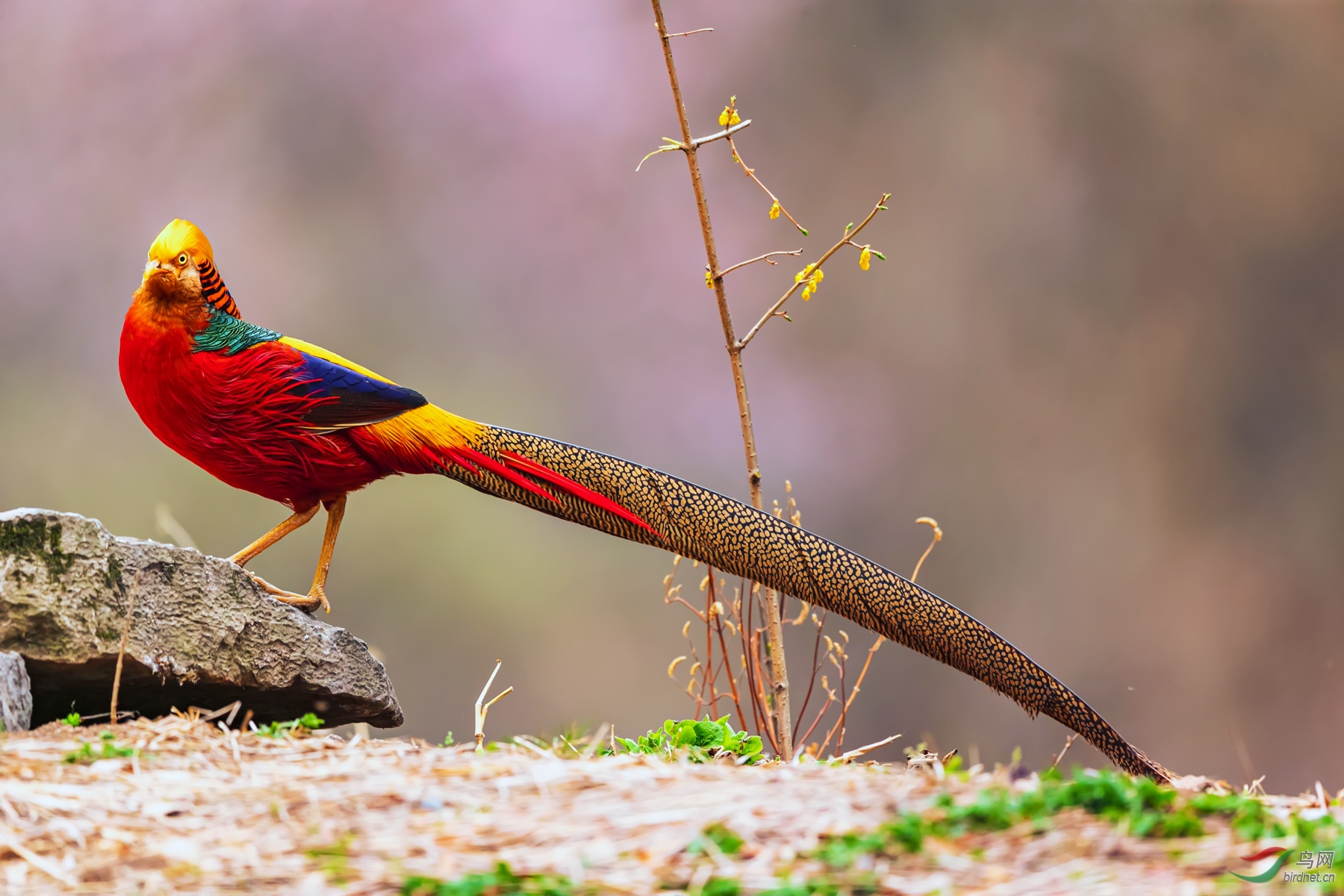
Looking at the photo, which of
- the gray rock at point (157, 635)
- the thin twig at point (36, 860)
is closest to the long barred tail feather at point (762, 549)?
the gray rock at point (157, 635)

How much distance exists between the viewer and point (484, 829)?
168cm

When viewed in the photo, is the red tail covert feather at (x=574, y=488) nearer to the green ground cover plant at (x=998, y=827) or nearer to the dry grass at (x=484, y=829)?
the dry grass at (x=484, y=829)

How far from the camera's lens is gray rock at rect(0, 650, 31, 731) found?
7.97 feet

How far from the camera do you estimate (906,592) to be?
2906 mm

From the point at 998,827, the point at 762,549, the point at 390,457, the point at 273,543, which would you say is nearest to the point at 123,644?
the point at 273,543

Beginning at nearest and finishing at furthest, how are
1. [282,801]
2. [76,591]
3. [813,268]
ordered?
[282,801] → [76,591] → [813,268]

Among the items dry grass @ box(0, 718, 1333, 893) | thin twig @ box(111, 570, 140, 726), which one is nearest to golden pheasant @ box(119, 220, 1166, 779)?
thin twig @ box(111, 570, 140, 726)

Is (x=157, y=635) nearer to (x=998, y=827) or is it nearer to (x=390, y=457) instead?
→ (x=390, y=457)

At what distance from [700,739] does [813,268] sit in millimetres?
1557

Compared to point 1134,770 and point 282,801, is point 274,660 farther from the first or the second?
point 1134,770

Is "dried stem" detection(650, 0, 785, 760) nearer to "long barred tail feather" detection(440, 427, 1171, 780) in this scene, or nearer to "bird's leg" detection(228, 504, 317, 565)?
"long barred tail feather" detection(440, 427, 1171, 780)

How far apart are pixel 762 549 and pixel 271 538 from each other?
147 cm

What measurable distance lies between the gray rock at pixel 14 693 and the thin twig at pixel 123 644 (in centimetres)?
19

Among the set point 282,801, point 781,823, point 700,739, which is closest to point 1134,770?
point 700,739
